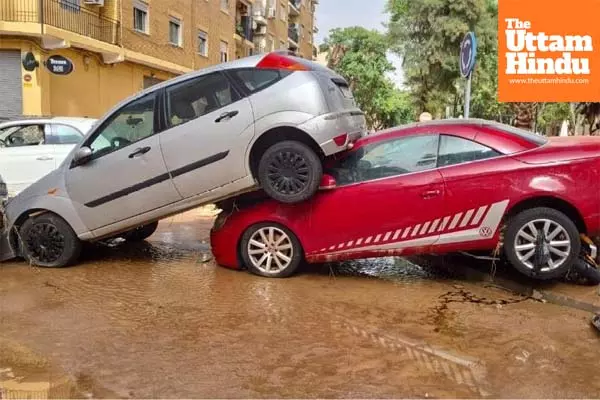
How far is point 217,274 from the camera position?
6.57m

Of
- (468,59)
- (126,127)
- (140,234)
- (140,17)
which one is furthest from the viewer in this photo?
(140,17)

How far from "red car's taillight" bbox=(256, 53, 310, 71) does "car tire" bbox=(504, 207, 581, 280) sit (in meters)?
2.44

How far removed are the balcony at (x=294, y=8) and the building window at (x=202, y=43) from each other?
23.7 m

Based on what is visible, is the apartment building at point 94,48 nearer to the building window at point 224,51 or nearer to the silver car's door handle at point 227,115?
the building window at point 224,51

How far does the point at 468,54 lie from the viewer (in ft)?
26.5

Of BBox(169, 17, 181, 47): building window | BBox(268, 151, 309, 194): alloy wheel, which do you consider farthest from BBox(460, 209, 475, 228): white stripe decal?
BBox(169, 17, 181, 47): building window

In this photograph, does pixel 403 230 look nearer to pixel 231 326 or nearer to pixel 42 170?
pixel 231 326

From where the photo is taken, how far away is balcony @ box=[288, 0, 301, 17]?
51944mm

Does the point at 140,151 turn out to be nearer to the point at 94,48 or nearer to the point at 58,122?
the point at 58,122

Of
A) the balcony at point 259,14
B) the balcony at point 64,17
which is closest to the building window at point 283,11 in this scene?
the balcony at point 259,14

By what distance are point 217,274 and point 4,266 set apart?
2506 millimetres

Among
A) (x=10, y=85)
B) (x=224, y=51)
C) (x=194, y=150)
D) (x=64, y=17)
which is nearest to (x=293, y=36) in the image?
(x=224, y=51)

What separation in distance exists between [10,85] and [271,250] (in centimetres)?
1399

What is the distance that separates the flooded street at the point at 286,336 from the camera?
364 cm
